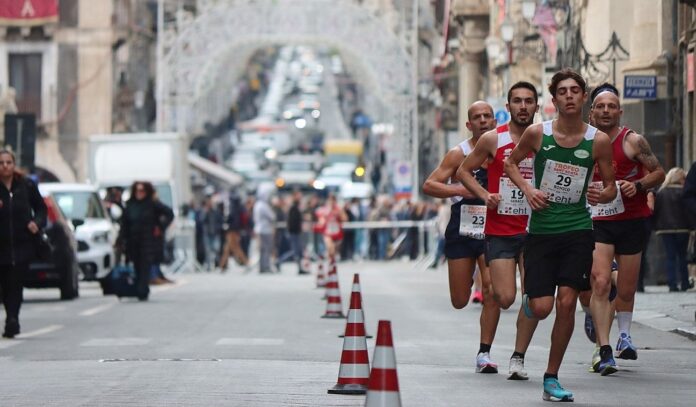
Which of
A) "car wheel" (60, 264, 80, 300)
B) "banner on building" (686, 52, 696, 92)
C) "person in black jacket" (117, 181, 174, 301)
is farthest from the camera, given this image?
"banner on building" (686, 52, 696, 92)

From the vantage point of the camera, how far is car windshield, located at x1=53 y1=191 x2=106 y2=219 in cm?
3091

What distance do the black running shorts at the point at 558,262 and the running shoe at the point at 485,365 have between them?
6.01 ft

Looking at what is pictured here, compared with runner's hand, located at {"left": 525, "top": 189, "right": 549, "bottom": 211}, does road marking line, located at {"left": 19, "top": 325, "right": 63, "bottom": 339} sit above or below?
below

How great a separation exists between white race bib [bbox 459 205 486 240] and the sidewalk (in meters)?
4.13

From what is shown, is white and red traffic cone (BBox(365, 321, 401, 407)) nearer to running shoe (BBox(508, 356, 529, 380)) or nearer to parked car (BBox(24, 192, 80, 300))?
running shoe (BBox(508, 356, 529, 380))

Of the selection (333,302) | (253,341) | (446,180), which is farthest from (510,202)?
(333,302)

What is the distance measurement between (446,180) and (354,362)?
2613mm

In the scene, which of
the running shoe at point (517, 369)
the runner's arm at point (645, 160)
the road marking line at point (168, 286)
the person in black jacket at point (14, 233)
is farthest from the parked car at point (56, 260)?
the running shoe at point (517, 369)

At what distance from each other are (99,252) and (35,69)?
35.8m

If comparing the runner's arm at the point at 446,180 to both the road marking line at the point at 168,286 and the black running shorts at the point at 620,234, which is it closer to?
the black running shorts at the point at 620,234

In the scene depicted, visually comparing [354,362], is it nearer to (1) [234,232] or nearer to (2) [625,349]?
(2) [625,349]

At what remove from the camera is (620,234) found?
547 inches

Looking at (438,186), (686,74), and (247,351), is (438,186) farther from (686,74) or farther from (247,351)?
(686,74)

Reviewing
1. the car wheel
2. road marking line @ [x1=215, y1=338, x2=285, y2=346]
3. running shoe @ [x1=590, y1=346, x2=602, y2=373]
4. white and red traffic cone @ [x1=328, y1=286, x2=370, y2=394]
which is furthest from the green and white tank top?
the car wheel
